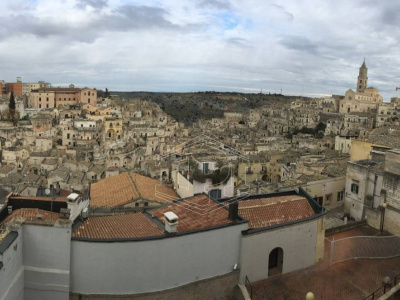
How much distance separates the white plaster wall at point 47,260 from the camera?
10.1 meters

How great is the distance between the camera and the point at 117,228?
11.2 m

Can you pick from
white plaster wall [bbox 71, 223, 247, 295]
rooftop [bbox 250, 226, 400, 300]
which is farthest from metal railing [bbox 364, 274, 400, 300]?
white plaster wall [bbox 71, 223, 247, 295]

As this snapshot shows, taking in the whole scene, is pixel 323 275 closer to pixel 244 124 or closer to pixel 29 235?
pixel 29 235

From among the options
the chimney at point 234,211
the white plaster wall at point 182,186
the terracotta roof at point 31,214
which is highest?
the chimney at point 234,211

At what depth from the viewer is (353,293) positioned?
12.0 m

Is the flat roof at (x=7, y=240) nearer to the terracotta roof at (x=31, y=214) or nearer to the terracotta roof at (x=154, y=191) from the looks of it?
the terracotta roof at (x=31, y=214)

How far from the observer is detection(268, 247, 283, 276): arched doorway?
1259 cm

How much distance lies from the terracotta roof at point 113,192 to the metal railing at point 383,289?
37.6 ft

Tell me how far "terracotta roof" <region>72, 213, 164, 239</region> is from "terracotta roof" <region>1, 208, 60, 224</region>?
0.89 m

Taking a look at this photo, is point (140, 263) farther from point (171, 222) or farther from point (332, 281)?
point (332, 281)

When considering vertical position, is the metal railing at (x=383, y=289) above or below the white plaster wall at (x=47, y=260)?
below

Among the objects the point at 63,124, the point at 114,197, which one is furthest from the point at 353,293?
the point at 63,124

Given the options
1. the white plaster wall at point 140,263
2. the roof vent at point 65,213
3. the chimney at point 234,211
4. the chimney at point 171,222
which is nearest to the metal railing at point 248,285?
the white plaster wall at point 140,263

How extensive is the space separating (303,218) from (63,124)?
51.2 meters
